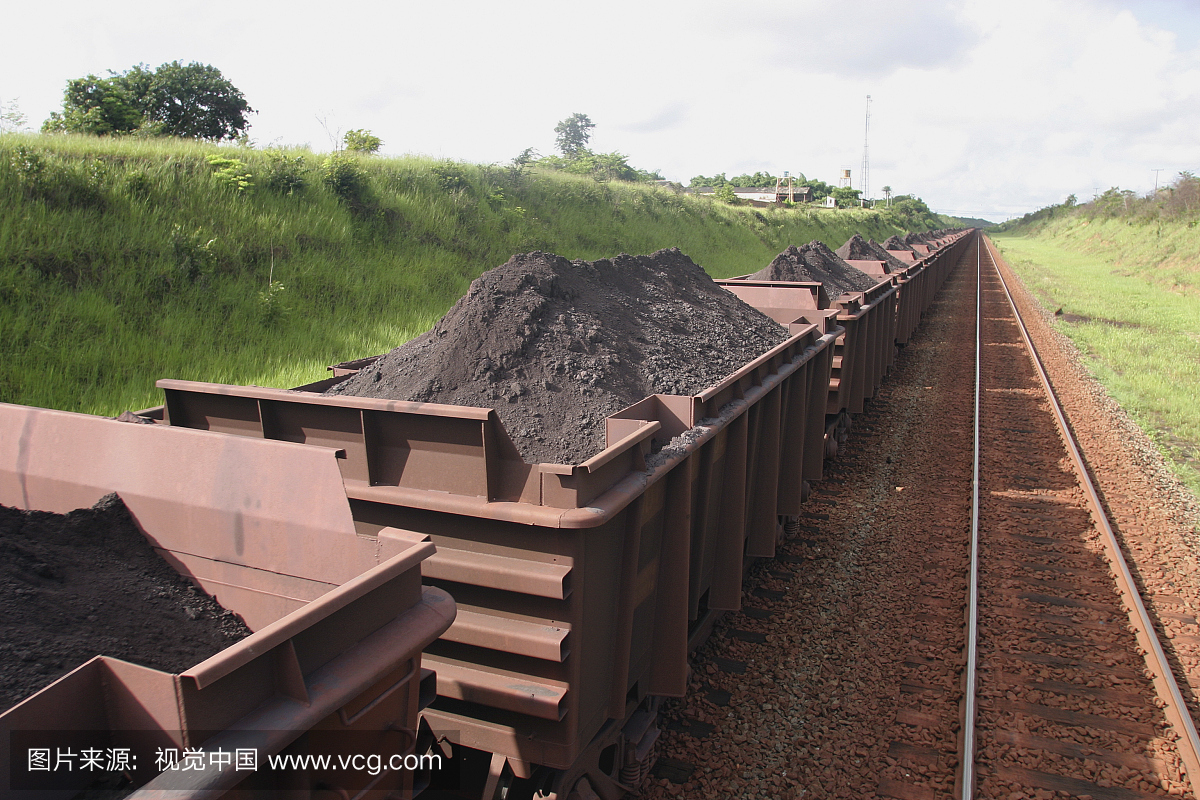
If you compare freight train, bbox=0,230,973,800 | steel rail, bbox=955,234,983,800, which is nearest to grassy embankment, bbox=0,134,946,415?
freight train, bbox=0,230,973,800

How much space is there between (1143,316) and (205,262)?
85.1 ft

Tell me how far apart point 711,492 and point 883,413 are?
8.35 metres

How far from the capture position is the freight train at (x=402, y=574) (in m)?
1.72

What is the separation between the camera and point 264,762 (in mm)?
1689

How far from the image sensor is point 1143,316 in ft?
75.0

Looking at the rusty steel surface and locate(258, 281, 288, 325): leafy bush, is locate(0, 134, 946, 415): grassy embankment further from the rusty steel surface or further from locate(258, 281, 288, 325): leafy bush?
the rusty steel surface

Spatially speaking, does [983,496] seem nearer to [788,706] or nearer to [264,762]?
[788,706]

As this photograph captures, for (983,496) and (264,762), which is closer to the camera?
(264,762)

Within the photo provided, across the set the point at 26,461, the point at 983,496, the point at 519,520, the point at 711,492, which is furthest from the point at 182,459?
the point at 983,496

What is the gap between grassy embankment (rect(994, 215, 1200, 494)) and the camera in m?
11.5

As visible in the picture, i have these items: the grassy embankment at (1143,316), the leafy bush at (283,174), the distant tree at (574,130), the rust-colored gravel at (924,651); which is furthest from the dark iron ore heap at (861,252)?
the distant tree at (574,130)

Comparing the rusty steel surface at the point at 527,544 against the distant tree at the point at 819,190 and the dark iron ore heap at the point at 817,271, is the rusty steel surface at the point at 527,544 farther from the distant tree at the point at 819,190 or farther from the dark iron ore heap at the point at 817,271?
the distant tree at the point at 819,190

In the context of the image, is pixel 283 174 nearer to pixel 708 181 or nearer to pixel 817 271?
pixel 817 271

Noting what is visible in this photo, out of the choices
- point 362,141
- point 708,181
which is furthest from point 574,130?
point 362,141
